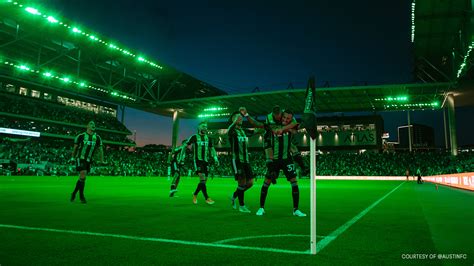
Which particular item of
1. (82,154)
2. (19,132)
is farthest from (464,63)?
(19,132)

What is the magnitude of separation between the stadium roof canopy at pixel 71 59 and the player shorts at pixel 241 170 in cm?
2619

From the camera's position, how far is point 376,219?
6418 mm

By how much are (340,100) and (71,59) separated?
33.4m

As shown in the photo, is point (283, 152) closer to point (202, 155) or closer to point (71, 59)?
point (202, 155)

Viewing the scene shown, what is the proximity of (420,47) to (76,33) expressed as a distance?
1336 inches

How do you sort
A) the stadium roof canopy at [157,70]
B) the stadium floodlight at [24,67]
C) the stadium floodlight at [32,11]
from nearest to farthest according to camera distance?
the stadium floodlight at [32,11]
the stadium roof canopy at [157,70]
the stadium floodlight at [24,67]

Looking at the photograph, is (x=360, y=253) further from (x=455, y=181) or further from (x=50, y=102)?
(x=50, y=102)

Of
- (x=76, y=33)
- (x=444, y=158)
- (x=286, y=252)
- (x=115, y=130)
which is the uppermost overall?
(x=76, y=33)

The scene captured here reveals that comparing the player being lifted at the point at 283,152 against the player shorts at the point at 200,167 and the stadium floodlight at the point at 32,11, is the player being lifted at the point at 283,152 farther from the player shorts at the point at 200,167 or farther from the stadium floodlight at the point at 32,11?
the stadium floodlight at the point at 32,11

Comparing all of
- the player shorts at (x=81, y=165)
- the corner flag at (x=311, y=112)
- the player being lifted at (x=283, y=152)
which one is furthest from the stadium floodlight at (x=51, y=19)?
the corner flag at (x=311, y=112)

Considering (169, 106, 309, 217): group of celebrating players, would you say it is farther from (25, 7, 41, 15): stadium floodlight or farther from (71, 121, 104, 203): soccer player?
(25, 7, 41, 15): stadium floodlight

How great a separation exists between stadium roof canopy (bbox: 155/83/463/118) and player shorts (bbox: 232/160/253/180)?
34040 mm

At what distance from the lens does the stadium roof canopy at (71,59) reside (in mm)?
28953

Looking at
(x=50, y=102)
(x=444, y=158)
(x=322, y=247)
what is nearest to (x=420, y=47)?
(x=444, y=158)
